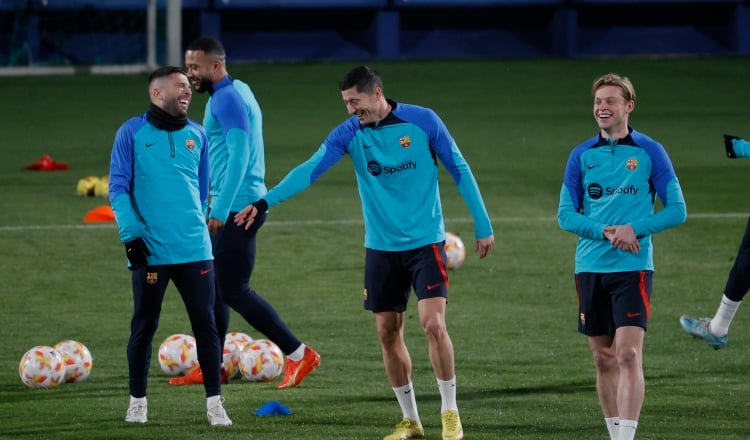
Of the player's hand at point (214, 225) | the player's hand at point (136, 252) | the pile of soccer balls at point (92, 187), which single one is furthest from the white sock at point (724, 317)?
the pile of soccer balls at point (92, 187)

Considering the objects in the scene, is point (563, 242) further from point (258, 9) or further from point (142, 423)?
point (258, 9)

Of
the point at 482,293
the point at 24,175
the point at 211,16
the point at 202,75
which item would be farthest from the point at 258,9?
the point at 202,75

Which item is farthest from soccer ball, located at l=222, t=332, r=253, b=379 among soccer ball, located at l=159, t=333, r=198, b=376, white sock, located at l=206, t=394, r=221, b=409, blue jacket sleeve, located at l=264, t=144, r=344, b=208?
blue jacket sleeve, located at l=264, t=144, r=344, b=208

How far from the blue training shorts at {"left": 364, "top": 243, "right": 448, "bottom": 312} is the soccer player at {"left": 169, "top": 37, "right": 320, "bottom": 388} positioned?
45.9 inches

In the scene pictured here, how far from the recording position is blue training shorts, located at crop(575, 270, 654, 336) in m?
7.41

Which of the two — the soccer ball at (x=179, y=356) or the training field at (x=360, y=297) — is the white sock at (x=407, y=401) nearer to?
the training field at (x=360, y=297)

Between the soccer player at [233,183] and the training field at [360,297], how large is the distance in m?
Result: 0.37

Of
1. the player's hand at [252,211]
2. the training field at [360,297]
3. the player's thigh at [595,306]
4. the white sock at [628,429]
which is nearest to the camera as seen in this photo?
the white sock at [628,429]

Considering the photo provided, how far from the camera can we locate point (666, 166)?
295 inches

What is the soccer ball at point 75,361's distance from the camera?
988cm

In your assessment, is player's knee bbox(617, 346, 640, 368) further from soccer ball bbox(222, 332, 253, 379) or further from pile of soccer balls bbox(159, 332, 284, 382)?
soccer ball bbox(222, 332, 253, 379)

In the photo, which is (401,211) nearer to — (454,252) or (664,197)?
(664,197)

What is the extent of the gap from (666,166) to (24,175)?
15714 mm

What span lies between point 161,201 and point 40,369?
77.7 inches
